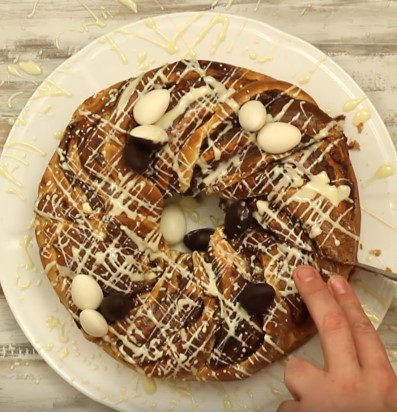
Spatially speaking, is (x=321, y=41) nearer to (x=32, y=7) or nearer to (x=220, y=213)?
(x=220, y=213)

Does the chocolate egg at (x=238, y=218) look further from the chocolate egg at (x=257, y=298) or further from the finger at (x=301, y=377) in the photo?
the finger at (x=301, y=377)

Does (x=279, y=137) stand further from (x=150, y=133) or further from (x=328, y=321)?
(x=328, y=321)

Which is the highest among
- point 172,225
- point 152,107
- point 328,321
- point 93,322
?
point 152,107

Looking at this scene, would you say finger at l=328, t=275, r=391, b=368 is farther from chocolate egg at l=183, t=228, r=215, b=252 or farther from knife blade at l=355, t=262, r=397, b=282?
chocolate egg at l=183, t=228, r=215, b=252

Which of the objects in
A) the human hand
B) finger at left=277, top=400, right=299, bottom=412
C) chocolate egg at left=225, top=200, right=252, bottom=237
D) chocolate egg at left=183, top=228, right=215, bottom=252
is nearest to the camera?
the human hand

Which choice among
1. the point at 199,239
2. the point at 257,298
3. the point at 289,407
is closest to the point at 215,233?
the point at 199,239

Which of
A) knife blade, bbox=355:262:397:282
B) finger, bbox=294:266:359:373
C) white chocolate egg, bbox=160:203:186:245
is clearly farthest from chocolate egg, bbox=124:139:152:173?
knife blade, bbox=355:262:397:282

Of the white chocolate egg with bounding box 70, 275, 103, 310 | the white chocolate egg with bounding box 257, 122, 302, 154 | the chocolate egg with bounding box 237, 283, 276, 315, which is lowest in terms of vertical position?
the white chocolate egg with bounding box 70, 275, 103, 310
